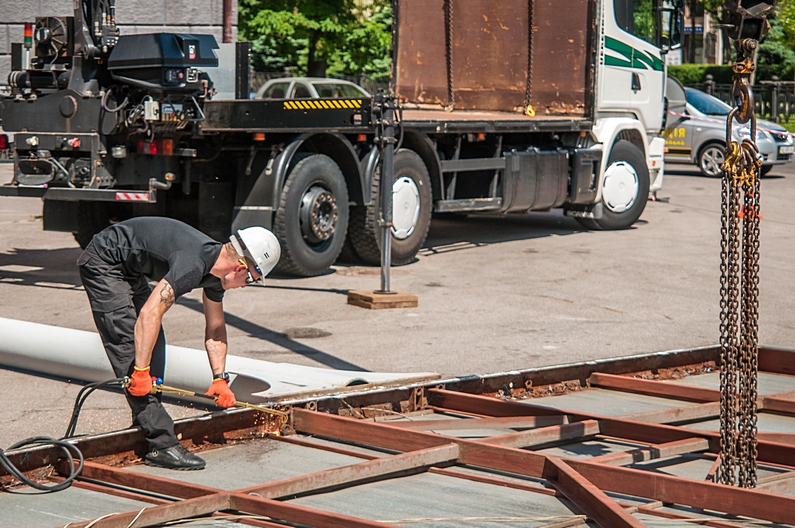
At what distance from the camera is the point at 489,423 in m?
6.24

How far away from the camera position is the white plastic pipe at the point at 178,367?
6.50 metres

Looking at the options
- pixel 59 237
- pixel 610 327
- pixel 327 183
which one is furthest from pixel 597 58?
pixel 59 237

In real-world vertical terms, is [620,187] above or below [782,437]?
above

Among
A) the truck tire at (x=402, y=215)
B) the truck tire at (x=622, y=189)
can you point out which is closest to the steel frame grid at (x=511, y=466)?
the truck tire at (x=402, y=215)

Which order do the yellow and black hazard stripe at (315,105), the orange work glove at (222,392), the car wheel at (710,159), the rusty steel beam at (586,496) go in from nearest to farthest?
the rusty steel beam at (586,496) < the orange work glove at (222,392) < the yellow and black hazard stripe at (315,105) < the car wheel at (710,159)

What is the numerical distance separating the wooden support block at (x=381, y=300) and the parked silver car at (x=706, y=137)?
14.1m

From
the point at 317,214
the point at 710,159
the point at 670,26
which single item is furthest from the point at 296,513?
the point at 710,159

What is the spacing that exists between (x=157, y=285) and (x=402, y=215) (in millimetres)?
7245

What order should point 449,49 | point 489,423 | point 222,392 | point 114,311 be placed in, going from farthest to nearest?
point 449,49 < point 489,423 < point 222,392 < point 114,311

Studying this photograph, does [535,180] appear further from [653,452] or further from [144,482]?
[144,482]

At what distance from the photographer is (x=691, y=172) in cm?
2588

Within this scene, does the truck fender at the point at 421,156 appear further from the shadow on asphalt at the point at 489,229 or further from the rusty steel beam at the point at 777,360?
the rusty steel beam at the point at 777,360

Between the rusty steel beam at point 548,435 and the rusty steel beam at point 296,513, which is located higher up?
the rusty steel beam at point 296,513

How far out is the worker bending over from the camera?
506 centimetres
